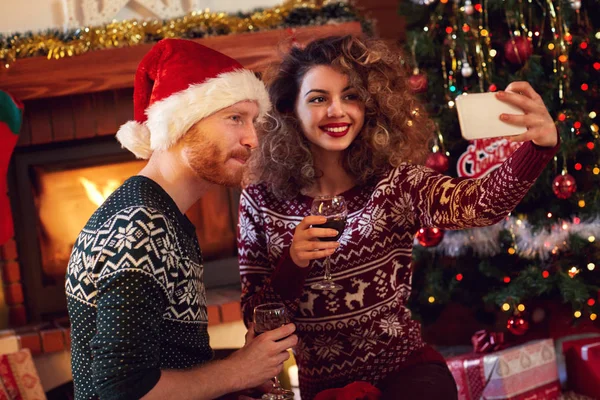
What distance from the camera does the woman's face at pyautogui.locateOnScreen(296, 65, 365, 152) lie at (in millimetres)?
2014

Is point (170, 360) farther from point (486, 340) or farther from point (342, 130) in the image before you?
point (486, 340)

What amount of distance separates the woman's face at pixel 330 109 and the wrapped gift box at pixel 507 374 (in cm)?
129

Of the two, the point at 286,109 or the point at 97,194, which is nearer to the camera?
the point at 286,109

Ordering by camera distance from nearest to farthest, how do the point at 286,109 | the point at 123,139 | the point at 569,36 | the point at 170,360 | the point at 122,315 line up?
1. the point at 122,315
2. the point at 170,360
3. the point at 123,139
4. the point at 286,109
5. the point at 569,36

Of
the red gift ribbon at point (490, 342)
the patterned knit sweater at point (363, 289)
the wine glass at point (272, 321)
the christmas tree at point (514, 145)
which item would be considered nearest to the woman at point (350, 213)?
the patterned knit sweater at point (363, 289)

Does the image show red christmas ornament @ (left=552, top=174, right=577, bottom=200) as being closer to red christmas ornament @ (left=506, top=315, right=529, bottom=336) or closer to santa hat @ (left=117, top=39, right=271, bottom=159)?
red christmas ornament @ (left=506, top=315, right=529, bottom=336)

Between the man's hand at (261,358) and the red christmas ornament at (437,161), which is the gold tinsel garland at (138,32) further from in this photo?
the man's hand at (261,358)

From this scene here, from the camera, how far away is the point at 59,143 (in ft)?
11.2

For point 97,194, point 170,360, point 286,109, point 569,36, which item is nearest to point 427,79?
point 569,36

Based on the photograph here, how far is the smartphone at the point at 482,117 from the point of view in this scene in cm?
157

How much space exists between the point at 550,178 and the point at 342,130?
1430 millimetres

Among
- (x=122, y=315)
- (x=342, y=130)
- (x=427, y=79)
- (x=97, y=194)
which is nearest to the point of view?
(x=122, y=315)

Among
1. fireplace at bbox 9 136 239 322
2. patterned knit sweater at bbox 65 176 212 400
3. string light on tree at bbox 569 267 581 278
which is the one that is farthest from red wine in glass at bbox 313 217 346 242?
fireplace at bbox 9 136 239 322

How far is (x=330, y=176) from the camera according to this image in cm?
213
